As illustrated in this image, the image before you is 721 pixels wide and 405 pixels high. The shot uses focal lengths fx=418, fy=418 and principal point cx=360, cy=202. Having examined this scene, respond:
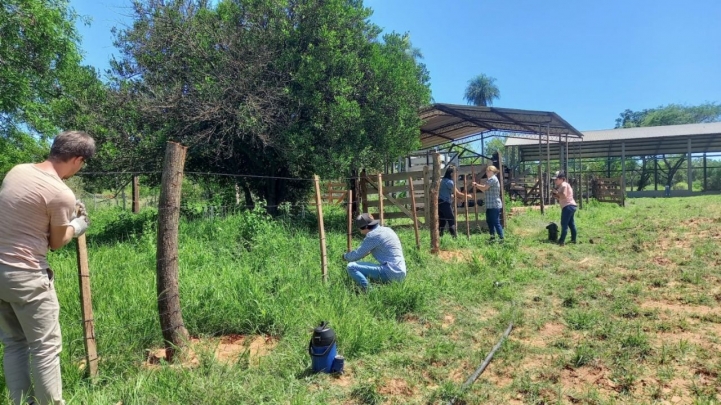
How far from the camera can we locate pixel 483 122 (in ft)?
55.8

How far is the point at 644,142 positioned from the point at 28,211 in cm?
3419

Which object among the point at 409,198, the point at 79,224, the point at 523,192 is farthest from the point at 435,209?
the point at 523,192

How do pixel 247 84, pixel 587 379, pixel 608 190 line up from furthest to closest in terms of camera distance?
pixel 608 190 < pixel 247 84 < pixel 587 379

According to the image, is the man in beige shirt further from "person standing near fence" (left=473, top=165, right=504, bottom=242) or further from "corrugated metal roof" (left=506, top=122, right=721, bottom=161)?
"corrugated metal roof" (left=506, top=122, right=721, bottom=161)

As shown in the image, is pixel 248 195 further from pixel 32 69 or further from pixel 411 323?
pixel 411 323

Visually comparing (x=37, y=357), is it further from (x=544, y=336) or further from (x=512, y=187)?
(x=512, y=187)

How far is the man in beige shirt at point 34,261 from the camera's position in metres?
2.37

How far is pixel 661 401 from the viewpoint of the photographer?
9.90ft

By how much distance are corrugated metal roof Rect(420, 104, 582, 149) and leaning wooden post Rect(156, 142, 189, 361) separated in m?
10.6

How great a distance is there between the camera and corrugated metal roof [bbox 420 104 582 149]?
14641mm

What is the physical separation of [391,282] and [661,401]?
9.39 ft

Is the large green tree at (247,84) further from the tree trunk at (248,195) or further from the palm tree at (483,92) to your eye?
the palm tree at (483,92)

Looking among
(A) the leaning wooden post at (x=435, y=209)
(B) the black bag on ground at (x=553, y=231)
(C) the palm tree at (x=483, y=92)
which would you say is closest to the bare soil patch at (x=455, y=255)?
(A) the leaning wooden post at (x=435, y=209)

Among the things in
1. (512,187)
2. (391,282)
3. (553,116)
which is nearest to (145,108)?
(391,282)
